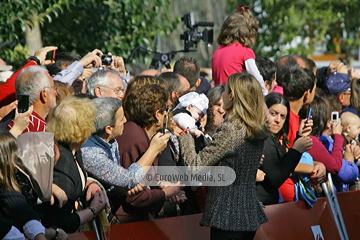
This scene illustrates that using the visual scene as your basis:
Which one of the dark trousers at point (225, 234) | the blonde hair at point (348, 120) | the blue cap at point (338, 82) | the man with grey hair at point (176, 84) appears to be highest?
the man with grey hair at point (176, 84)

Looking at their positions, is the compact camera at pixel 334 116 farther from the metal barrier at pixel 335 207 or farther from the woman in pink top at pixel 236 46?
the woman in pink top at pixel 236 46

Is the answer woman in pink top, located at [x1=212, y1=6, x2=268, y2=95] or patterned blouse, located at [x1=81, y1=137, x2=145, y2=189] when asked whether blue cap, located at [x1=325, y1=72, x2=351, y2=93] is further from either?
patterned blouse, located at [x1=81, y1=137, x2=145, y2=189]

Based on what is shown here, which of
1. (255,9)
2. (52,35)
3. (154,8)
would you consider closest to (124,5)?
(154,8)

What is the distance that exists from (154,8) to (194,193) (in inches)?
316

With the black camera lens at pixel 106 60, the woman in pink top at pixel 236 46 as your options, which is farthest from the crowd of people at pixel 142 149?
the woman in pink top at pixel 236 46

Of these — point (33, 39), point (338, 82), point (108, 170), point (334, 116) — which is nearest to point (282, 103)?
point (334, 116)

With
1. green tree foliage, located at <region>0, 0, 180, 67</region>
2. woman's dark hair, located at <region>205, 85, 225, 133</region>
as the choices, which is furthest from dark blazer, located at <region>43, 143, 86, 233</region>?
green tree foliage, located at <region>0, 0, 180, 67</region>

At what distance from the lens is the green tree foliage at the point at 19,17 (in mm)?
10164

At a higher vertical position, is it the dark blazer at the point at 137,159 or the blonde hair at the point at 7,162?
the blonde hair at the point at 7,162

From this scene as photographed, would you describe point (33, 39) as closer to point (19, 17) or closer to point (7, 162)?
point (19, 17)

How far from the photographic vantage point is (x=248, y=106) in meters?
4.67

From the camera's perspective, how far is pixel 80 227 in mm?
4504

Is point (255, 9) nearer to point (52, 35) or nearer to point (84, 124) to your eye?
point (52, 35)

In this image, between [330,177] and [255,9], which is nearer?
[330,177]
